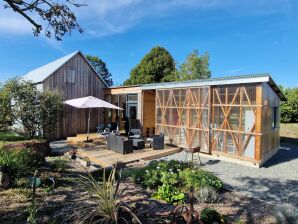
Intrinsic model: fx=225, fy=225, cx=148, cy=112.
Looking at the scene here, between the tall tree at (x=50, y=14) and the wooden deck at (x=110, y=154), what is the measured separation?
5.05 m

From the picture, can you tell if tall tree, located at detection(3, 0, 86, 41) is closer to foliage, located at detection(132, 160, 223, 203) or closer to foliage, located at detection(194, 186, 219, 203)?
foliage, located at detection(132, 160, 223, 203)

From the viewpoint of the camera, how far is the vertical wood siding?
15914 millimetres

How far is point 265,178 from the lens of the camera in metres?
8.11

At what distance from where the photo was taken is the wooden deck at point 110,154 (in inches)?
372

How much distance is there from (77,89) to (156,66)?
1646cm

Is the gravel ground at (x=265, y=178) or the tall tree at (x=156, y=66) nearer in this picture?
the gravel ground at (x=265, y=178)

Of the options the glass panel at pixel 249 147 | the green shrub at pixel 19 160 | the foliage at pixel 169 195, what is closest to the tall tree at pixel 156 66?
the glass panel at pixel 249 147

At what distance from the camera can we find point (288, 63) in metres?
18.5

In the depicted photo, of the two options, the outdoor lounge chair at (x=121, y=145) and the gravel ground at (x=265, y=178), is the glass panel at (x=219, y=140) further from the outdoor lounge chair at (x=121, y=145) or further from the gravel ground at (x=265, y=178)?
the outdoor lounge chair at (x=121, y=145)

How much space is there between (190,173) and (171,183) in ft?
2.38

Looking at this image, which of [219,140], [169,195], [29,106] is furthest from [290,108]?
[29,106]

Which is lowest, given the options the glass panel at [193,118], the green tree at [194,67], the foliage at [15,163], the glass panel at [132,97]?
the foliage at [15,163]

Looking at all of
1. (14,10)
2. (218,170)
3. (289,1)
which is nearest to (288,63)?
(289,1)

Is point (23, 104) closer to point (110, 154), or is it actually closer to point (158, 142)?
point (110, 154)
